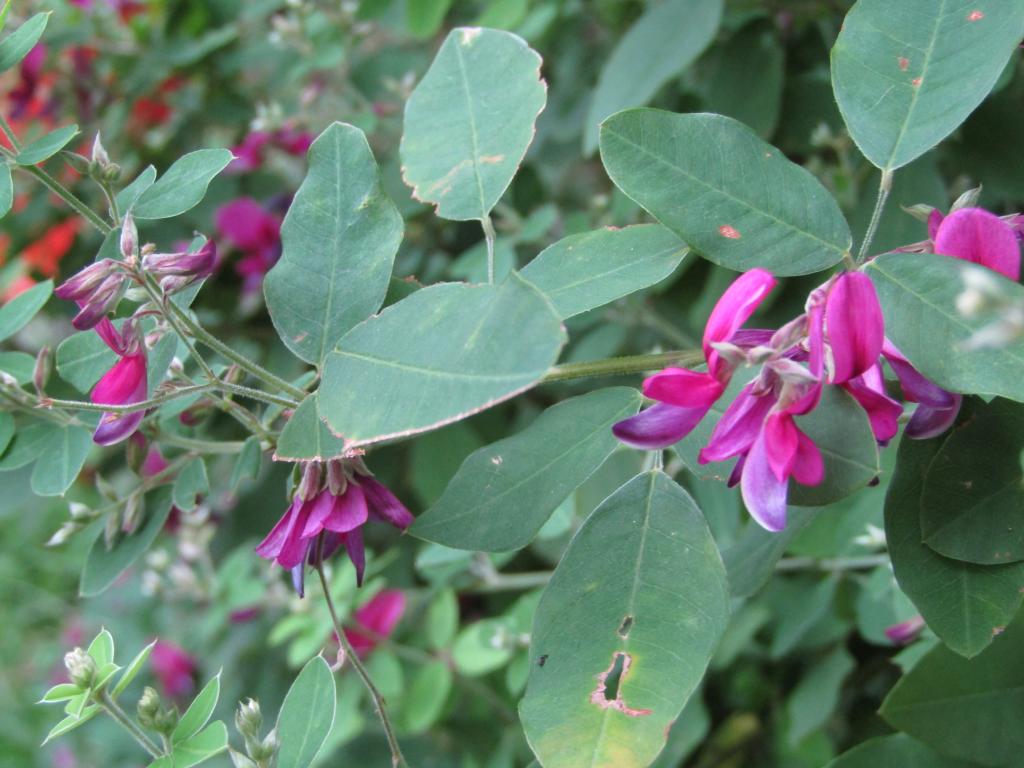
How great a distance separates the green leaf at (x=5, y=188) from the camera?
792 millimetres

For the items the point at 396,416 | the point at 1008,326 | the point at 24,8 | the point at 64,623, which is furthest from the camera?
the point at 64,623

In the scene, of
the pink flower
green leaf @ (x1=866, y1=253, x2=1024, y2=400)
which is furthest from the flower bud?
the pink flower

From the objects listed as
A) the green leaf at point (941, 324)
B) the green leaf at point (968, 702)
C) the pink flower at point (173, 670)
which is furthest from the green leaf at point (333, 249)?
the pink flower at point (173, 670)

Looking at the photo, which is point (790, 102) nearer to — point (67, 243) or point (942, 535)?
point (942, 535)

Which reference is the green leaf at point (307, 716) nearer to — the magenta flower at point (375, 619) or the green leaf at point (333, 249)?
the green leaf at point (333, 249)

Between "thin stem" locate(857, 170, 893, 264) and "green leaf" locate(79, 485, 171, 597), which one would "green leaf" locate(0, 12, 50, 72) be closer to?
"green leaf" locate(79, 485, 171, 597)

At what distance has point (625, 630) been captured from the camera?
0.69 meters

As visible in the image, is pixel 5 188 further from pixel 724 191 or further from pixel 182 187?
pixel 724 191

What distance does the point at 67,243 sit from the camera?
219 cm

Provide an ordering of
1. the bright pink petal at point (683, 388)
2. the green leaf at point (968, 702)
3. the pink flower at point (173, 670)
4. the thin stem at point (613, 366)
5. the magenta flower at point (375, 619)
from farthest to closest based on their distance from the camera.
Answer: the pink flower at point (173, 670) → the magenta flower at point (375, 619) → the green leaf at point (968, 702) → the thin stem at point (613, 366) → the bright pink petal at point (683, 388)

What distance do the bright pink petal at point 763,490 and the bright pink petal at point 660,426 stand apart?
5cm

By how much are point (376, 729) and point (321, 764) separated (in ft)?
0.52

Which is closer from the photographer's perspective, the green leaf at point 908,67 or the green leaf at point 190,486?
the green leaf at point 908,67

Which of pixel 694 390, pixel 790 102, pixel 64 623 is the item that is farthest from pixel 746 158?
pixel 64 623
